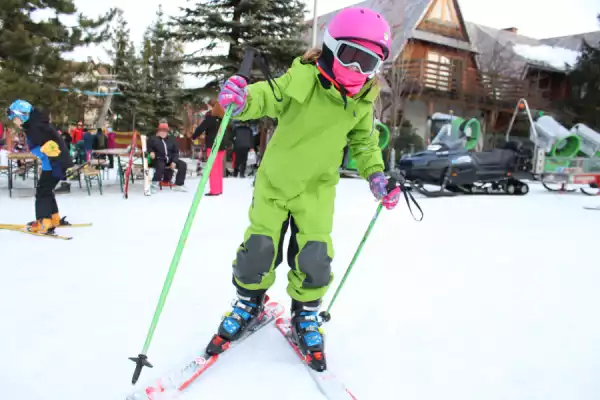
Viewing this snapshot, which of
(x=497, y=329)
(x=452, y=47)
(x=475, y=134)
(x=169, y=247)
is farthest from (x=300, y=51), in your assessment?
(x=497, y=329)

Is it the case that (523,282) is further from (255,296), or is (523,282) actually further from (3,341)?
(3,341)

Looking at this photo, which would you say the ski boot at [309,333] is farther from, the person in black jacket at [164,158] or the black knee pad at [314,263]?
the person in black jacket at [164,158]

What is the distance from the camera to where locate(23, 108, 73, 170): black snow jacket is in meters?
4.65

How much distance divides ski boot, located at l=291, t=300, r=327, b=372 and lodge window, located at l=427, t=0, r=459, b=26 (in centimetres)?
2101

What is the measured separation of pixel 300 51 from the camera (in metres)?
14.5

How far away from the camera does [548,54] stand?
933 inches

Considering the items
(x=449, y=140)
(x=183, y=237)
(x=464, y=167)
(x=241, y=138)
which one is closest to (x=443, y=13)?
(x=449, y=140)

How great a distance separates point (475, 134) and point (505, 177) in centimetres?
125

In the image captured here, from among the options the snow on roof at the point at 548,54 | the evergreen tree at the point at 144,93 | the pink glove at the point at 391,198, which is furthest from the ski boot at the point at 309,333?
the snow on roof at the point at 548,54

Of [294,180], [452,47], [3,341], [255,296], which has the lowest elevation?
[3,341]

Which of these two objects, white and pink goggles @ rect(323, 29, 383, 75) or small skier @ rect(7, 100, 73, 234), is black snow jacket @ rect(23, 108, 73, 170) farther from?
white and pink goggles @ rect(323, 29, 383, 75)

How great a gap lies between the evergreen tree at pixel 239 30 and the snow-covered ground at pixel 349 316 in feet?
33.8

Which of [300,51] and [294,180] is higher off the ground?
[300,51]

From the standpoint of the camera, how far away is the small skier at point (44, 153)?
4637 mm
